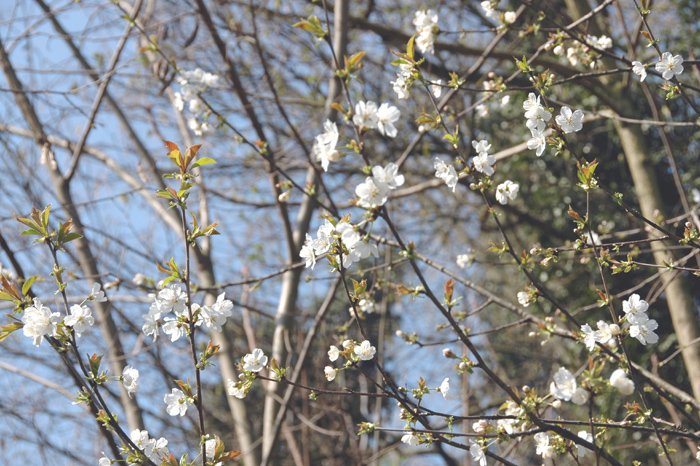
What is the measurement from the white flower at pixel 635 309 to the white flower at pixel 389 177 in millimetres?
630

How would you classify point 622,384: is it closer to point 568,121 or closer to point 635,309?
point 635,309

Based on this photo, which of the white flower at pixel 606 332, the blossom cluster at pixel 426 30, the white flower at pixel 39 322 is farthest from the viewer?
the blossom cluster at pixel 426 30

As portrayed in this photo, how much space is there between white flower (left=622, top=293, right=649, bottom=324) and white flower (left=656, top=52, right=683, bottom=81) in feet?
2.04

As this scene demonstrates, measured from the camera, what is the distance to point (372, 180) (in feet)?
3.44

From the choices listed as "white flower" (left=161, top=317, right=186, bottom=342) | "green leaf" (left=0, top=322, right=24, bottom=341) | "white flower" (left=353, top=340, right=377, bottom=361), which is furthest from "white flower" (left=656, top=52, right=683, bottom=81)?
"green leaf" (left=0, top=322, right=24, bottom=341)

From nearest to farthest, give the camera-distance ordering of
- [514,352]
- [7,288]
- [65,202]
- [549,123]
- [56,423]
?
[7,288] < [549,123] < [65,202] < [56,423] < [514,352]

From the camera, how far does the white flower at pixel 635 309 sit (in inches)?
50.7

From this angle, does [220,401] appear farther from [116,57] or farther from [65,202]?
[116,57]

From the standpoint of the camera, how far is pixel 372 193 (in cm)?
105

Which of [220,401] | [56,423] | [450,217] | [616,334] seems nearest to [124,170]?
[56,423]

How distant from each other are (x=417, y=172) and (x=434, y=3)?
1.49 metres

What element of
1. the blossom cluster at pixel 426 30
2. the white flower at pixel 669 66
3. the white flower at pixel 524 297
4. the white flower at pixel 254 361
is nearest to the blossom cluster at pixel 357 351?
the white flower at pixel 254 361

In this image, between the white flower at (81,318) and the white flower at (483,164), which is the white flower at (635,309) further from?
the white flower at (81,318)

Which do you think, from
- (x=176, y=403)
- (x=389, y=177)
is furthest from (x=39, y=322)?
(x=389, y=177)
